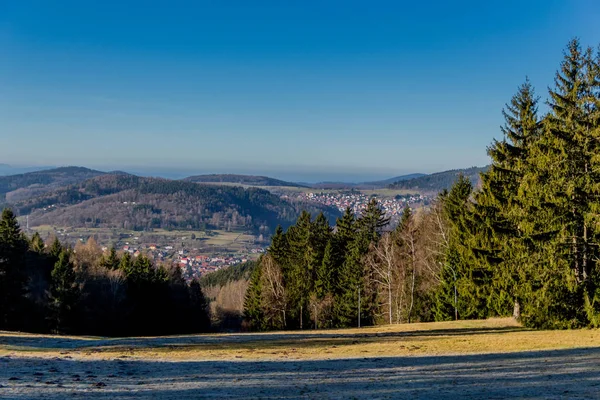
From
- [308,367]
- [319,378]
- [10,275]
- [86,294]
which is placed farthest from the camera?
[86,294]

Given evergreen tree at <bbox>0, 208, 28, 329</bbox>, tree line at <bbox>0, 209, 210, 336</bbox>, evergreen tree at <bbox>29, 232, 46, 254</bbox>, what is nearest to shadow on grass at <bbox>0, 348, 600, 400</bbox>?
evergreen tree at <bbox>0, 208, 28, 329</bbox>

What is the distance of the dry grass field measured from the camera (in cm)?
1127

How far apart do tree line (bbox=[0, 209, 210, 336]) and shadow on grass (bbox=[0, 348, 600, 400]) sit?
30076 millimetres

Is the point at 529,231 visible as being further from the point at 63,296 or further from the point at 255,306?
the point at 63,296

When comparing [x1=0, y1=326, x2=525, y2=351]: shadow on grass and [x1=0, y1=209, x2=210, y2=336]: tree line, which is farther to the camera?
[x1=0, y1=209, x2=210, y2=336]: tree line

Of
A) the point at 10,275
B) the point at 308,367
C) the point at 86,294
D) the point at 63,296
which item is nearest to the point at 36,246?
the point at 86,294

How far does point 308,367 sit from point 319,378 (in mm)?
1866

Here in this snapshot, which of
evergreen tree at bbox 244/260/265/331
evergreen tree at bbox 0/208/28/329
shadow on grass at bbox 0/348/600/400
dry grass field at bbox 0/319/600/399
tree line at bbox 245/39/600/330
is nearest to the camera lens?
shadow on grass at bbox 0/348/600/400

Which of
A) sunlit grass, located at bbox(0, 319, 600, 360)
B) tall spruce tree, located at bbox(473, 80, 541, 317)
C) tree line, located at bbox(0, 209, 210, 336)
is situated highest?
tall spruce tree, located at bbox(473, 80, 541, 317)

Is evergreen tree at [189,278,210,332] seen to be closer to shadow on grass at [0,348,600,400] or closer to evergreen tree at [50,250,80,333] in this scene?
evergreen tree at [50,250,80,333]

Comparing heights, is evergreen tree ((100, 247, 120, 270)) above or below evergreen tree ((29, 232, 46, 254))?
below

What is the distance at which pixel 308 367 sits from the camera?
49.4ft

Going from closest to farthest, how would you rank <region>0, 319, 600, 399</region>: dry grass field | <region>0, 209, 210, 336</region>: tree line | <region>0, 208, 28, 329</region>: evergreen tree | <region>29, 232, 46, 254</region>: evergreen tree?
<region>0, 319, 600, 399</region>: dry grass field < <region>0, 208, 28, 329</region>: evergreen tree < <region>0, 209, 210, 336</region>: tree line < <region>29, 232, 46, 254</region>: evergreen tree

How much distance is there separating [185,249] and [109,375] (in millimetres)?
156895
